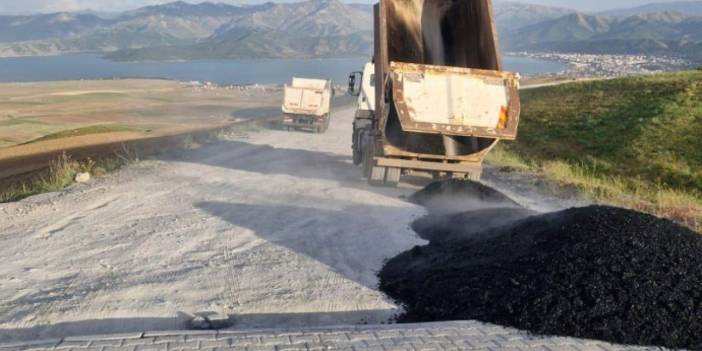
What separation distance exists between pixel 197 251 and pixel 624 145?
59.7 ft

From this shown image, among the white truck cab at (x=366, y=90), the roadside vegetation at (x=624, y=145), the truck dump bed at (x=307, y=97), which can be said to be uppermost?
the white truck cab at (x=366, y=90)

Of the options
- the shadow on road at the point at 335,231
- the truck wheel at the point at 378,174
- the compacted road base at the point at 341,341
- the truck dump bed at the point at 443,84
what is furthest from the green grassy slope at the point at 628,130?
the compacted road base at the point at 341,341

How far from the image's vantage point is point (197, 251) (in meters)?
8.18

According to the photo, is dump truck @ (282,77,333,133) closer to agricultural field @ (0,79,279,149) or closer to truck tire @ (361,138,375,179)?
agricultural field @ (0,79,279,149)

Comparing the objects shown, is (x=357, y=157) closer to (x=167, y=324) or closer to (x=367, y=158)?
(x=367, y=158)

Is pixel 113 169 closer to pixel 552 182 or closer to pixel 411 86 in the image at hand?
pixel 411 86

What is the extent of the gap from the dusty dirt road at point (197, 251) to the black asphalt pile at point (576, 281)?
0.60m

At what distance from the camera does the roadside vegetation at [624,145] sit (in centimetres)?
1344

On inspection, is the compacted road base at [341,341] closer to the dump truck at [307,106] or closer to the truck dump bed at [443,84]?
the truck dump bed at [443,84]

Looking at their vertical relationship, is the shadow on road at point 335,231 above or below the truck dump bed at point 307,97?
below

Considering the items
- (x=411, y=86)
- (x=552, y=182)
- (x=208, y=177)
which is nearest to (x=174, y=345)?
(x=411, y=86)

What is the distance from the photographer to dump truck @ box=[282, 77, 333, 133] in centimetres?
2862

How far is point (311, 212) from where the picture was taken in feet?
34.5

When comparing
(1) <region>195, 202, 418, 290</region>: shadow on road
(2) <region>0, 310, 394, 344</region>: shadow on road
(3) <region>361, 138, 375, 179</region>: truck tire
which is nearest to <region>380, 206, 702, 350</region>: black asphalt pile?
(1) <region>195, 202, 418, 290</region>: shadow on road
